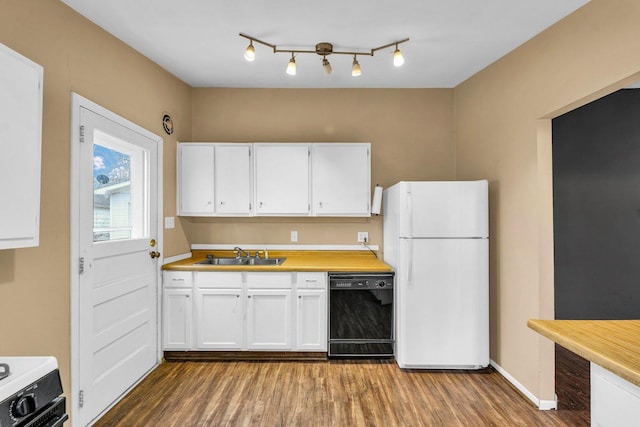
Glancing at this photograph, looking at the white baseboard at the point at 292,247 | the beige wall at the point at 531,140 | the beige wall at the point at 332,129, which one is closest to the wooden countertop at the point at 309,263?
the white baseboard at the point at 292,247

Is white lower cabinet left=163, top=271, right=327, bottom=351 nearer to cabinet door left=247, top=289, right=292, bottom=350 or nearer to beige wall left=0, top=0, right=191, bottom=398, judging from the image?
cabinet door left=247, top=289, right=292, bottom=350

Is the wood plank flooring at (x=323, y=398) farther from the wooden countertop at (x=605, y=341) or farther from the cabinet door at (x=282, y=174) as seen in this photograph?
the cabinet door at (x=282, y=174)

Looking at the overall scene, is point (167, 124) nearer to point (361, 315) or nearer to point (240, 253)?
point (240, 253)

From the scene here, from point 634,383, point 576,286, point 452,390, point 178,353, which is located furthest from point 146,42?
point 576,286

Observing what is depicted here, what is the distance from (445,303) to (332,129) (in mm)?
2127

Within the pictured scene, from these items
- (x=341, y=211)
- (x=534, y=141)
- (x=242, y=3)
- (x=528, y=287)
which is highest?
(x=242, y=3)

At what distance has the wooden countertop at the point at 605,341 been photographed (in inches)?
41.4

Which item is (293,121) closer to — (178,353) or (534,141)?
(534,141)

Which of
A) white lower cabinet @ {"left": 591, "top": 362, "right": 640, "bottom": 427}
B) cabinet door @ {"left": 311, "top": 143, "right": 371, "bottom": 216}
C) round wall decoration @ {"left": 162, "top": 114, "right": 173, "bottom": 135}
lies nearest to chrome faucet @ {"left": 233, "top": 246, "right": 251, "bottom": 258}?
cabinet door @ {"left": 311, "top": 143, "right": 371, "bottom": 216}

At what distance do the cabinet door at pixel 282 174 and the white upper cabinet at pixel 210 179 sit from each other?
0.44 ft

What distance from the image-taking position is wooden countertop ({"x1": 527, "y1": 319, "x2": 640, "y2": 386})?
105cm

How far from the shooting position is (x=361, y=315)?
321 cm

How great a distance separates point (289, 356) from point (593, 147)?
12.4 feet

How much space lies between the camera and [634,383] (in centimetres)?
99
